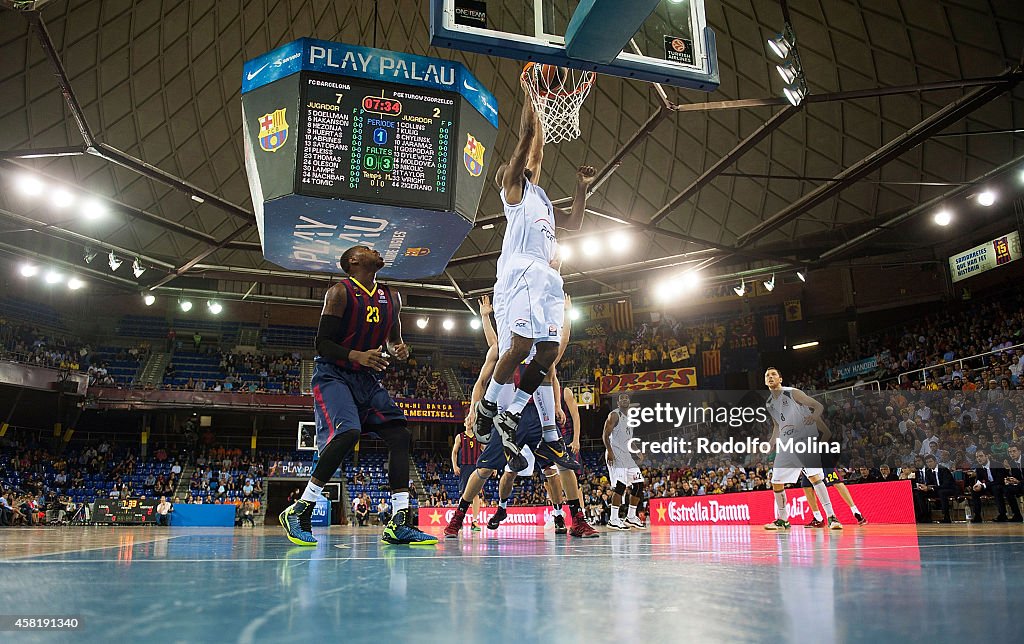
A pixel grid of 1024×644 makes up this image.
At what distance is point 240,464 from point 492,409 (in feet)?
86.4

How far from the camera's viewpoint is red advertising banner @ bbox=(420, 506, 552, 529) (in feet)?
61.4

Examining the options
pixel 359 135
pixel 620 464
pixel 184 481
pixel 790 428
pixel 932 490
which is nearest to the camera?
pixel 790 428

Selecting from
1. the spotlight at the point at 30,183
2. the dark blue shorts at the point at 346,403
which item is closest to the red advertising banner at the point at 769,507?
the dark blue shorts at the point at 346,403

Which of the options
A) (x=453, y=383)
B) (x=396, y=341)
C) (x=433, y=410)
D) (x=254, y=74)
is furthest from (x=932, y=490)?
(x=453, y=383)

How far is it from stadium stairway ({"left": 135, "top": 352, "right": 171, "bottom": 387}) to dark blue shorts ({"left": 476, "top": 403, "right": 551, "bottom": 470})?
26.0m

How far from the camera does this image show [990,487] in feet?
36.4

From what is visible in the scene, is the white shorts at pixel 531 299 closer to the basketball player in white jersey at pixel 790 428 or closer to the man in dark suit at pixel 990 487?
the basketball player in white jersey at pixel 790 428

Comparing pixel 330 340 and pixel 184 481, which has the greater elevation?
pixel 330 340

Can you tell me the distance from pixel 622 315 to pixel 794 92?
19138 millimetres

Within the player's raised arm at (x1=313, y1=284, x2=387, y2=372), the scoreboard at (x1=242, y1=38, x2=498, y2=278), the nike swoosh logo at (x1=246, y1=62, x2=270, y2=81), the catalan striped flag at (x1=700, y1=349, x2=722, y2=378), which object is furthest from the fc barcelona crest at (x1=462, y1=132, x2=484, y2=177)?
the catalan striped flag at (x1=700, y1=349, x2=722, y2=378)

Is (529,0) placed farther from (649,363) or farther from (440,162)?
(649,363)

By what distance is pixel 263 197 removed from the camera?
9.62 metres

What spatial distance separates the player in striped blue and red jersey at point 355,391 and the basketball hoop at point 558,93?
3.35 meters

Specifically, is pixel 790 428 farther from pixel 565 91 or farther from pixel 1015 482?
pixel 565 91
